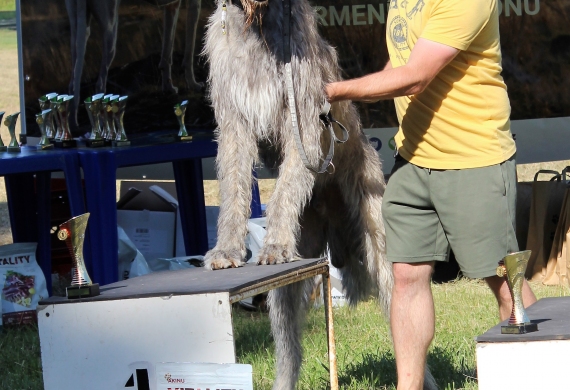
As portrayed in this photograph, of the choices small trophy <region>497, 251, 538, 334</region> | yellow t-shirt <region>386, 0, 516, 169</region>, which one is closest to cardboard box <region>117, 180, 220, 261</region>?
yellow t-shirt <region>386, 0, 516, 169</region>

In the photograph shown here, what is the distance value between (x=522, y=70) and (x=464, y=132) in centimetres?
317

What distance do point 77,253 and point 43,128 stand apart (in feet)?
10.1

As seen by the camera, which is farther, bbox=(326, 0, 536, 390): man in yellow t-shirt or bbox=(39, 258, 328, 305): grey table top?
A: bbox=(326, 0, 536, 390): man in yellow t-shirt

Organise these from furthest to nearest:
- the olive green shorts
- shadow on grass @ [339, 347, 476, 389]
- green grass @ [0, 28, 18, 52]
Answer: green grass @ [0, 28, 18, 52] < shadow on grass @ [339, 347, 476, 389] < the olive green shorts

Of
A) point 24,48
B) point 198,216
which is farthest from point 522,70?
point 24,48

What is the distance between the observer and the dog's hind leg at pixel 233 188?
125 inches

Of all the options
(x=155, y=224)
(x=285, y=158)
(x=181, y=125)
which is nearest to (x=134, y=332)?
(x=285, y=158)

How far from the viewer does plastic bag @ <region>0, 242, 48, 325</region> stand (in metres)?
5.29

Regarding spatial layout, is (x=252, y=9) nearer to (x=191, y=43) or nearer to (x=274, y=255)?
(x=274, y=255)

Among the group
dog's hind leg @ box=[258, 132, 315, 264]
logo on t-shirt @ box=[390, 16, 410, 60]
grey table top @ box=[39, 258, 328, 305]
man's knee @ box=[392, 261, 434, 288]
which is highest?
logo on t-shirt @ box=[390, 16, 410, 60]

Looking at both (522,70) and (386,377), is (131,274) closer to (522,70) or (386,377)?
(386,377)

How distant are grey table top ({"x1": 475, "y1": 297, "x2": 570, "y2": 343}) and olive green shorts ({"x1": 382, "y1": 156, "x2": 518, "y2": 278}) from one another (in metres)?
0.28

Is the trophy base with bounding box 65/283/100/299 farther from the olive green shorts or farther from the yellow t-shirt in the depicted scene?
the yellow t-shirt

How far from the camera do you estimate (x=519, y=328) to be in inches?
90.4
